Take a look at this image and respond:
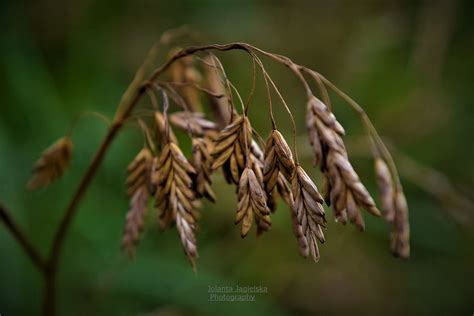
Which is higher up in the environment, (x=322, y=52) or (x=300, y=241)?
(x=300, y=241)

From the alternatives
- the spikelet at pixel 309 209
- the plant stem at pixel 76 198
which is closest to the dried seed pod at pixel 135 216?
the plant stem at pixel 76 198

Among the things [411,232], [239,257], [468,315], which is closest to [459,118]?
[411,232]

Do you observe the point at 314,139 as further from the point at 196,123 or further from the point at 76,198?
the point at 76,198

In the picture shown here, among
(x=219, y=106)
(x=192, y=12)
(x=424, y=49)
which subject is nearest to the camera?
(x=219, y=106)

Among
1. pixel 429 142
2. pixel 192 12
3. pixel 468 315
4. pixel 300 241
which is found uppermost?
pixel 300 241

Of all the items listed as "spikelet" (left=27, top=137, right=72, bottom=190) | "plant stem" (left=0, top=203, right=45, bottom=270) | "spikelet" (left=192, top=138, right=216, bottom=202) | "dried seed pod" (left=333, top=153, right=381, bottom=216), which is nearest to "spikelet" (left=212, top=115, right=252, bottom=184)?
"spikelet" (left=192, top=138, right=216, bottom=202)

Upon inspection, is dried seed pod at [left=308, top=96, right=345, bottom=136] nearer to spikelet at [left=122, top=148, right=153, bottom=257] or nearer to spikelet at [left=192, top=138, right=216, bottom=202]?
spikelet at [left=192, top=138, right=216, bottom=202]

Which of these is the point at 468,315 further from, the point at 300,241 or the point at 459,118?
the point at 300,241

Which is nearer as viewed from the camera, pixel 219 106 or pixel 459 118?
pixel 219 106
